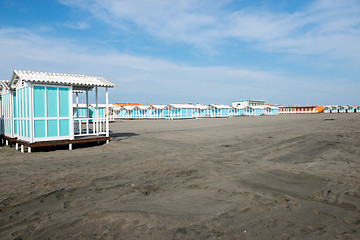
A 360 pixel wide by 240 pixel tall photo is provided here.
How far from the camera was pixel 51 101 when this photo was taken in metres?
10.7

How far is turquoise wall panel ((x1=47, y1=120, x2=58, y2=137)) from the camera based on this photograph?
1067 cm

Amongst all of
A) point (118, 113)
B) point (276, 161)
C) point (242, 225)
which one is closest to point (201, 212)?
point (242, 225)

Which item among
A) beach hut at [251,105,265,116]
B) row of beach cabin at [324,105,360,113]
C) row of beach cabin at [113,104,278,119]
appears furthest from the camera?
row of beach cabin at [324,105,360,113]

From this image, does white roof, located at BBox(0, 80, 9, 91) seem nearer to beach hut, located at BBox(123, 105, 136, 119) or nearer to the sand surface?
the sand surface

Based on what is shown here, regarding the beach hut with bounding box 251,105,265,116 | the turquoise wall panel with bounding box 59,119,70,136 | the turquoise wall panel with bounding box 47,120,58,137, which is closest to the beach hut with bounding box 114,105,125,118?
the beach hut with bounding box 251,105,265,116

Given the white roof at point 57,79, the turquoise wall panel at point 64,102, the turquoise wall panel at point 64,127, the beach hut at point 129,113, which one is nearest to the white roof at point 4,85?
the white roof at point 57,79

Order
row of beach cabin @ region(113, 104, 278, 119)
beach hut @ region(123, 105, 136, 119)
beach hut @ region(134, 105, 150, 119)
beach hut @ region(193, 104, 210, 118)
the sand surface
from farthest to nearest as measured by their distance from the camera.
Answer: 1. beach hut @ region(123, 105, 136, 119)
2. beach hut @ region(193, 104, 210, 118)
3. beach hut @ region(134, 105, 150, 119)
4. row of beach cabin @ region(113, 104, 278, 119)
5. the sand surface

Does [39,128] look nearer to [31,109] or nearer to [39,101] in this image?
[31,109]

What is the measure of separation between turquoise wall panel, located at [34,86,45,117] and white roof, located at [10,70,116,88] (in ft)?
1.62

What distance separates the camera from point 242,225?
3.67m

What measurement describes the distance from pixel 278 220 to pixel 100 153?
320 inches

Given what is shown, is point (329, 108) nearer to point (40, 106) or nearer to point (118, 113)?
point (118, 113)

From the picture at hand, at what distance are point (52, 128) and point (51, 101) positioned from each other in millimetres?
1242

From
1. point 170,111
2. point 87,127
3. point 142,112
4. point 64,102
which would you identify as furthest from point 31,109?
point 142,112
